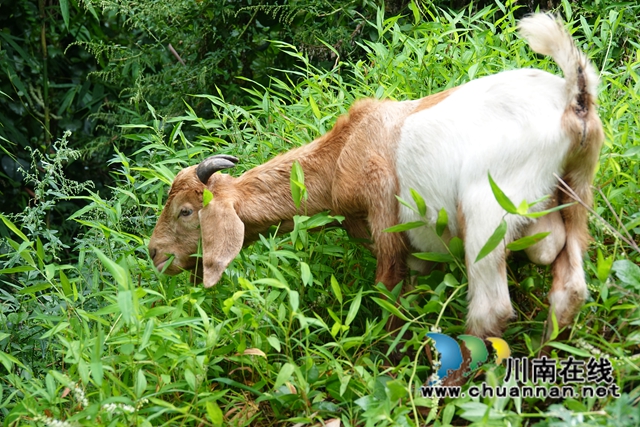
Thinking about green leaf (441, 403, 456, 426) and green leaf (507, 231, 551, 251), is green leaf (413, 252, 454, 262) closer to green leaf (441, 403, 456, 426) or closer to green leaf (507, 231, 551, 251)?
green leaf (507, 231, 551, 251)

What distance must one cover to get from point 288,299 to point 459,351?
3.53ft

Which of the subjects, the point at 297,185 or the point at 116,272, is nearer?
the point at 116,272

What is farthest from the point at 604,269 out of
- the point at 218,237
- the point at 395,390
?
the point at 218,237

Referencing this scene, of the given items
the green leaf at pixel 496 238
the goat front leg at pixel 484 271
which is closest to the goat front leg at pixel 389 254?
the goat front leg at pixel 484 271

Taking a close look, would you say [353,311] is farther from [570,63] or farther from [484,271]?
[570,63]

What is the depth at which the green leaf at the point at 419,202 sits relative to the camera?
3.56 metres

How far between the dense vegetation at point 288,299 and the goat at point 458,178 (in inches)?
6.9

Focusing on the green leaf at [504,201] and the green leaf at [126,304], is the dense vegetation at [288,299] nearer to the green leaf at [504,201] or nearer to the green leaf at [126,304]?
the green leaf at [126,304]

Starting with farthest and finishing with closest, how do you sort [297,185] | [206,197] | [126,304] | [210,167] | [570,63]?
[210,167] < [206,197] < [297,185] < [570,63] < [126,304]

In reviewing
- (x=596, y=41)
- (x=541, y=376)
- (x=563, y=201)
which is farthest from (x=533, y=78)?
(x=596, y=41)

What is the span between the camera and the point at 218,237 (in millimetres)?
4180

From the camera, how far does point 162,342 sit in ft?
12.1

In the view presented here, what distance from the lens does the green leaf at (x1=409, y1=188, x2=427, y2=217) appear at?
3.56 metres

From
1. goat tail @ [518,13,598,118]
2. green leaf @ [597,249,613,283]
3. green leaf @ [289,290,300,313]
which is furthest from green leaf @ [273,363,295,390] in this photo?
goat tail @ [518,13,598,118]
